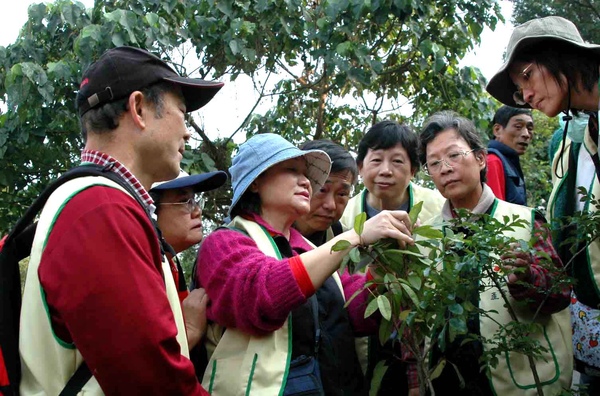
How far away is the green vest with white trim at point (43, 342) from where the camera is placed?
6.13 ft

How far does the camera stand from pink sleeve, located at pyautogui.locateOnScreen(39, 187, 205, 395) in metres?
1.77

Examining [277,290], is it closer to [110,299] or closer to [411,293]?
[411,293]

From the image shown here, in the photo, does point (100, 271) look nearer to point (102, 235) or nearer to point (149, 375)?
point (102, 235)

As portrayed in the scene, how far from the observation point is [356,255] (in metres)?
2.36

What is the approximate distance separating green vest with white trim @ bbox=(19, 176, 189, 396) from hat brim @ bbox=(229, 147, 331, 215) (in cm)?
104

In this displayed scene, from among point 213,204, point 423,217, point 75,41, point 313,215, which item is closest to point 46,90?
point 75,41

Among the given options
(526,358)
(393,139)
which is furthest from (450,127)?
(526,358)

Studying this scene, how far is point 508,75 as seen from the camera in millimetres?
3031

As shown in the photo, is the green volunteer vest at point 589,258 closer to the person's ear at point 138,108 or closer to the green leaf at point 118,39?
the person's ear at point 138,108

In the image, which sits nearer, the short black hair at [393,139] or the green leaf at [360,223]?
the green leaf at [360,223]

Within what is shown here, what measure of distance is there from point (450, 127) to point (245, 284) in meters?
1.50

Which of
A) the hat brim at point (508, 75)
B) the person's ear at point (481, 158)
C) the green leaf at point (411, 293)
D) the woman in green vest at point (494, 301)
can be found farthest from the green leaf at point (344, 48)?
the green leaf at point (411, 293)

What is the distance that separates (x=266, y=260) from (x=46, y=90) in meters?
3.26

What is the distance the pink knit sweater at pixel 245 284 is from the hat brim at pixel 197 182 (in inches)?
19.1
